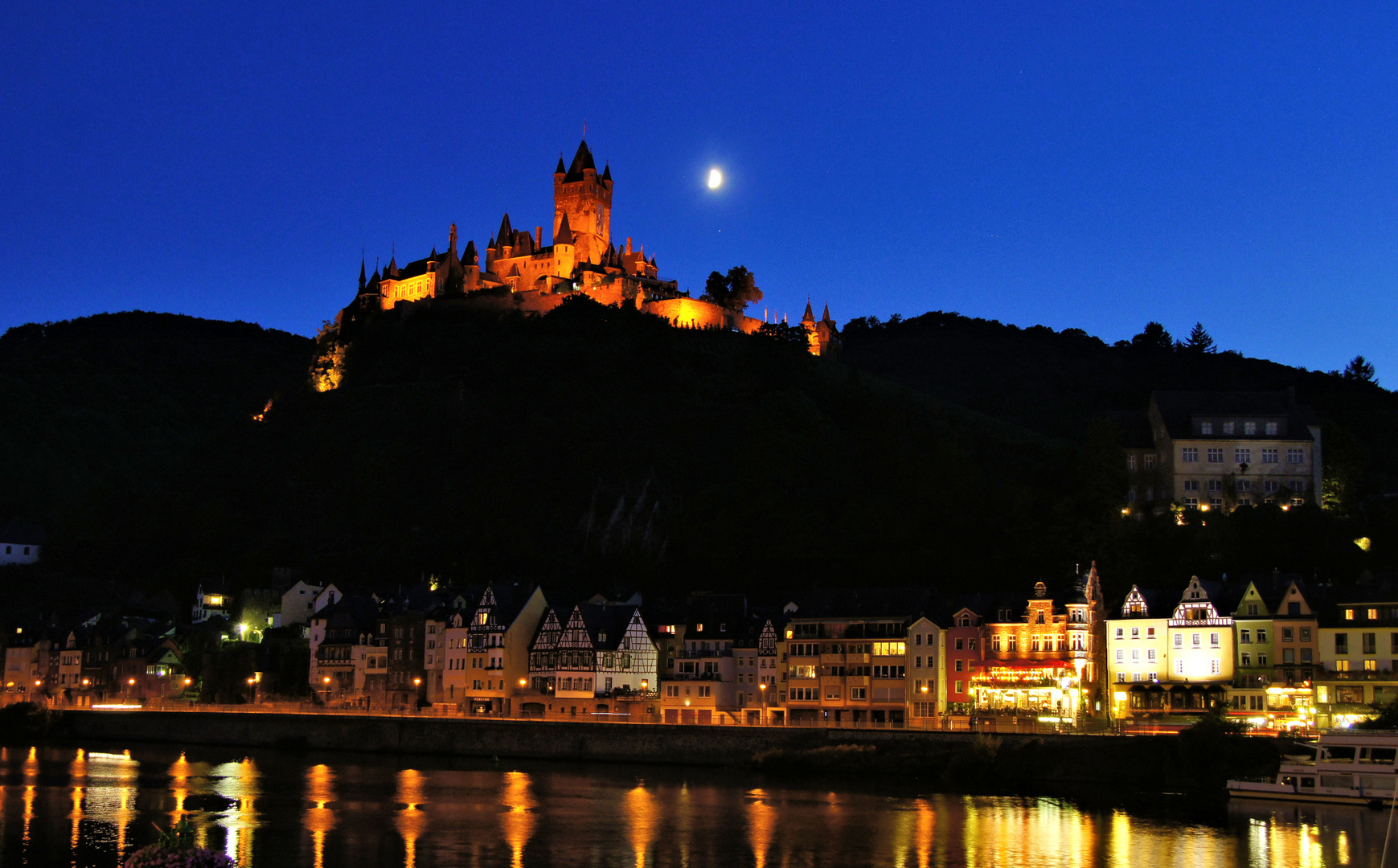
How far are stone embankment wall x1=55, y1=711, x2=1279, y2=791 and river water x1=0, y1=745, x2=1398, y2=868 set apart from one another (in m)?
2.29

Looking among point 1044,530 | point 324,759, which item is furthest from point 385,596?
point 1044,530

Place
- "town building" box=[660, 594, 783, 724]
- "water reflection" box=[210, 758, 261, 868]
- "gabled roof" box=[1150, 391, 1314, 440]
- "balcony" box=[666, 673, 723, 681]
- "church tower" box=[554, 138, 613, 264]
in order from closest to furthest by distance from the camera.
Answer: "water reflection" box=[210, 758, 261, 868]
"town building" box=[660, 594, 783, 724]
"balcony" box=[666, 673, 723, 681]
"gabled roof" box=[1150, 391, 1314, 440]
"church tower" box=[554, 138, 613, 264]

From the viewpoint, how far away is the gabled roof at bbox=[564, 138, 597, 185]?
16525cm

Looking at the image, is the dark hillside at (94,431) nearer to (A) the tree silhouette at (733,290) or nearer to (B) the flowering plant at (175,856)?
(A) the tree silhouette at (733,290)

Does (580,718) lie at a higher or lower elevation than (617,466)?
lower

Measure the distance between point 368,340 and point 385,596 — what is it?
182 feet

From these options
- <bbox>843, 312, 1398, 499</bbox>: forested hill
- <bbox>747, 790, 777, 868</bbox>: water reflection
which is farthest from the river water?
<bbox>843, 312, 1398, 499</bbox>: forested hill

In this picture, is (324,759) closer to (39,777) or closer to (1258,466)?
(39,777)

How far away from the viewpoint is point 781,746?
211 feet

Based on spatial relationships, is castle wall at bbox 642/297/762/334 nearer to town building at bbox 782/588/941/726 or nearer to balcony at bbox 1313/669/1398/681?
town building at bbox 782/588/941/726

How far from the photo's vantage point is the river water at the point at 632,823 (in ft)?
136

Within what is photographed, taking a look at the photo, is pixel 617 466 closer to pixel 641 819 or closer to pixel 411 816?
pixel 411 816

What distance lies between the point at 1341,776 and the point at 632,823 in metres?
27.6

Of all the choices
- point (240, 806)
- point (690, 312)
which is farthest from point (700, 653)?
point (690, 312)
